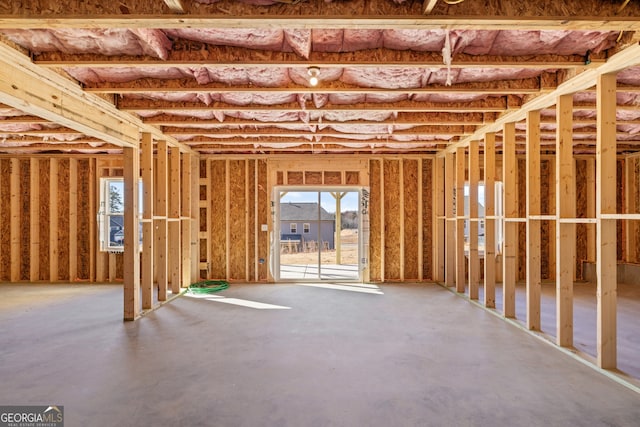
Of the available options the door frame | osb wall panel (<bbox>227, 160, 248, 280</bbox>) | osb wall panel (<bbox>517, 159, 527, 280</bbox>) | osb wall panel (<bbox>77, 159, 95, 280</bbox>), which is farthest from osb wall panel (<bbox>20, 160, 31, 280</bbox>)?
osb wall panel (<bbox>517, 159, 527, 280</bbox>)

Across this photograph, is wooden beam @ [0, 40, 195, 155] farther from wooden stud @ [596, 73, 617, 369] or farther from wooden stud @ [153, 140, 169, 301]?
wooden stud @ [596, 73, 617, 369]

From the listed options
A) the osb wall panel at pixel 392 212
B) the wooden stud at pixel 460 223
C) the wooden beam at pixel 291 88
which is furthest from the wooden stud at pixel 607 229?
the osb wall panel at pixel 392 212

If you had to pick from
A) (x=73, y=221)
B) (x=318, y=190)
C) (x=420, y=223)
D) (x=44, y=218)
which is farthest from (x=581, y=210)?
(x=44, y=218)

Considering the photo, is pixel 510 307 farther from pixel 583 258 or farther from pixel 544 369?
pixel 583 258

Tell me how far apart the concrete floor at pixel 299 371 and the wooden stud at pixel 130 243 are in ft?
0.99

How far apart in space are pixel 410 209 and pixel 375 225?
883 millimetres

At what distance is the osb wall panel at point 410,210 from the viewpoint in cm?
804

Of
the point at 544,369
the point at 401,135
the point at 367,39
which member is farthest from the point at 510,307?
the point at 367,39

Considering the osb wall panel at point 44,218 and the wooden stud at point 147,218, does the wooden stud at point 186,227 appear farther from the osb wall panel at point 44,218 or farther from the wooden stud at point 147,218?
the osb wall panel at point 44,218

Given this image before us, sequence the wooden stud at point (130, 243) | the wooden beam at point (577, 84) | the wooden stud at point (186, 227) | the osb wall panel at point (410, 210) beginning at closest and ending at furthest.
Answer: the wooden beam at point (577, 84) → the wooden stud at point (130, 243) → the wooden stud at point (186, 227) → the osb wall panel at point (410, 210)

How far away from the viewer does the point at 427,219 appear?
26.5ft

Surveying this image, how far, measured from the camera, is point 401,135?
6141mm

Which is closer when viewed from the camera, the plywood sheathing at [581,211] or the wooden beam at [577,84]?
the wooden beam at [577,84]

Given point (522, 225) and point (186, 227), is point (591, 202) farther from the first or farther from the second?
point (186, 227)
